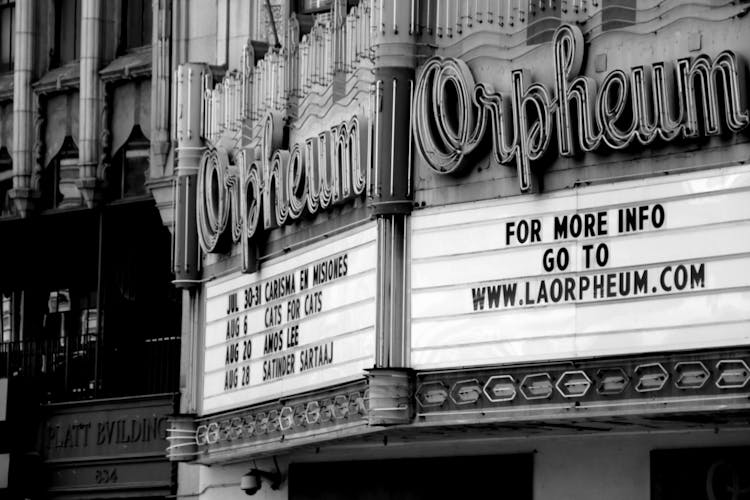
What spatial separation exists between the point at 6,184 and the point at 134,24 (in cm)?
361

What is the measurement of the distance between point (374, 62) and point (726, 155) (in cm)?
500

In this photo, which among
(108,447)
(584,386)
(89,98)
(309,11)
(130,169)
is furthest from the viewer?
(89,98)

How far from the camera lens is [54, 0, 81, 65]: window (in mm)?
34000

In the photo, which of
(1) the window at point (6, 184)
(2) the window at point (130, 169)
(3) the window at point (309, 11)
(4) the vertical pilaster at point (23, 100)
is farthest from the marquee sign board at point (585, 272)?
(1) the window at point (6, 184)

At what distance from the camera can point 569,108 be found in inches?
762

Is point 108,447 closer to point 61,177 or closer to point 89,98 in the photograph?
point 61,177

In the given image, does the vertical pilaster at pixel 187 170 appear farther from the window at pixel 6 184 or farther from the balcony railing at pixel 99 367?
the window at pixel 6 184

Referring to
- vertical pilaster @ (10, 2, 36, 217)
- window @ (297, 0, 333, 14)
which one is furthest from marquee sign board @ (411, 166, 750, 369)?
vertical pilaster @ (10, 2, 36, 217)

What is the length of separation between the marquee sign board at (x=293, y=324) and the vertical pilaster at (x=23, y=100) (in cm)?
730

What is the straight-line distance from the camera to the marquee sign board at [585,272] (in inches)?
717

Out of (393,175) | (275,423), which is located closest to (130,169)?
(275,423)

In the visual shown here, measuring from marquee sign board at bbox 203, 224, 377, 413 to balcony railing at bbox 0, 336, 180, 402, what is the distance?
13.4 feet

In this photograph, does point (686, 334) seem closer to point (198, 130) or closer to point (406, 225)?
point (406, 225)

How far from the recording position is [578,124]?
761 inches
